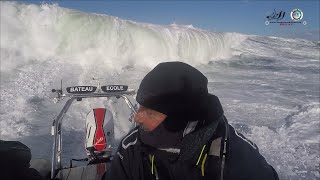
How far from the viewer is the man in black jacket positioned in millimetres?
1316

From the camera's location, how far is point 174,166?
1.40 metres

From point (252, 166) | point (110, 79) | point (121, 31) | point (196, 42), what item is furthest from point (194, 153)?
point (196, 42)

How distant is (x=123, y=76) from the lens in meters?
12.2

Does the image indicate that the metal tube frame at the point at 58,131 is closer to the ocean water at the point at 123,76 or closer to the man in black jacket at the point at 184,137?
the ocean water at the point at 123,76

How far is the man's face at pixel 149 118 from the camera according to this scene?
1.36 m

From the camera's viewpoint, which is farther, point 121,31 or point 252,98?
point 121,31

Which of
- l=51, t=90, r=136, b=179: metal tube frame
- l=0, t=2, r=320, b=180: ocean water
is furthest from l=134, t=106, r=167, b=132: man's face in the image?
l=0, t=2, r=320, b=180: ocean water

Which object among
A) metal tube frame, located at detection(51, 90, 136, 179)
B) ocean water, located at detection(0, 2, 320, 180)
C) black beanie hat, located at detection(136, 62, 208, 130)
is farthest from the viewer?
ocean water, located at detection(0, 2, 320, 180)

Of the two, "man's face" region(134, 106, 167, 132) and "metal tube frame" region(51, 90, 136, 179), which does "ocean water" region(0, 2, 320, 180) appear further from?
"man's face" region(134, 106, 167, 132)

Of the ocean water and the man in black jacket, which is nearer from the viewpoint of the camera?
the man in black jacket

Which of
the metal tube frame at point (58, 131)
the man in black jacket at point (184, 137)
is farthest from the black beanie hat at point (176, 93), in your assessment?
the metal tube frame at point (58, 131)

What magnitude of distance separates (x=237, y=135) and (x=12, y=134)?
484 cm

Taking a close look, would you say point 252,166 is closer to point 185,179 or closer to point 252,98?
point 185,179

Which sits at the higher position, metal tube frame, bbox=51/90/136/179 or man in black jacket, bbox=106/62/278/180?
man in black jacket, bbox=106/62/278/180
